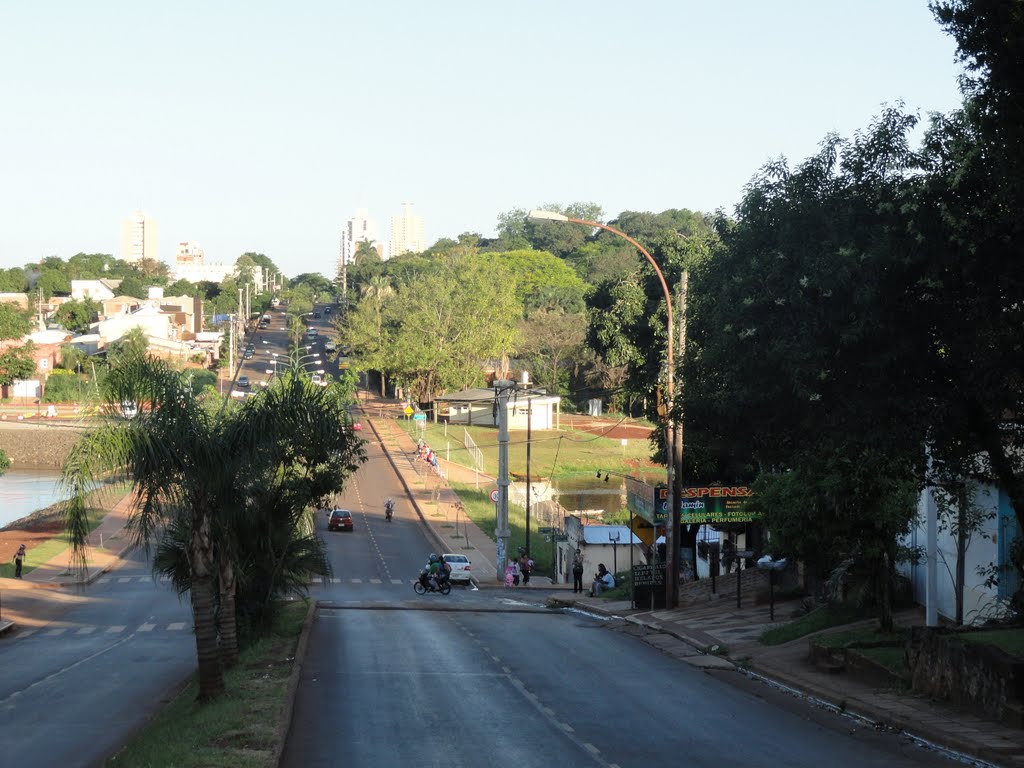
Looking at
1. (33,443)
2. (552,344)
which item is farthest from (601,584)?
(33,443)

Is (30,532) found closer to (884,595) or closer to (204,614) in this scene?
(204,614)

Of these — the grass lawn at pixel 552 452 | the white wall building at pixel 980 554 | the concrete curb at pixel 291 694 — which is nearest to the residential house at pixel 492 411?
the grass lawn at pixel 552 452

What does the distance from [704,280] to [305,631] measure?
1152cm

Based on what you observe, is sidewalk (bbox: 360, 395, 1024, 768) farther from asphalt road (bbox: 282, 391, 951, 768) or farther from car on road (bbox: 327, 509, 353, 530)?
car on road (bbox: 327, 509, 353, 530)

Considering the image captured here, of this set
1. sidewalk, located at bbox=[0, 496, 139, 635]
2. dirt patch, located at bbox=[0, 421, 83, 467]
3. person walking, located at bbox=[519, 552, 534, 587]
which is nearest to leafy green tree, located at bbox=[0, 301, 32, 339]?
dirt patch, located at bbox=[0, 421, 83, 467]

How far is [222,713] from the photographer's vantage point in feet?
49.5

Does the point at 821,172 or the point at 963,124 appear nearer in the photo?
the point at 963,124

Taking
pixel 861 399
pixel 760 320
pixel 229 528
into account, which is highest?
pixel 760 320

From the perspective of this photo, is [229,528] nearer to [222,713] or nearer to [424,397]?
[222,713]

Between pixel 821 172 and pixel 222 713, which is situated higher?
pixel 821 172

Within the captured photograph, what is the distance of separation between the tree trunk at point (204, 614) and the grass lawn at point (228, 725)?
24cm

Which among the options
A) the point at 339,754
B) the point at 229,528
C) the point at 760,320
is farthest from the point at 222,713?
the point at 760,320

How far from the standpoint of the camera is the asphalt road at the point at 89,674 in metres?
17.8

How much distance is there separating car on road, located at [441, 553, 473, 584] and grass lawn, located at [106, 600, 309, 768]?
2799cm
